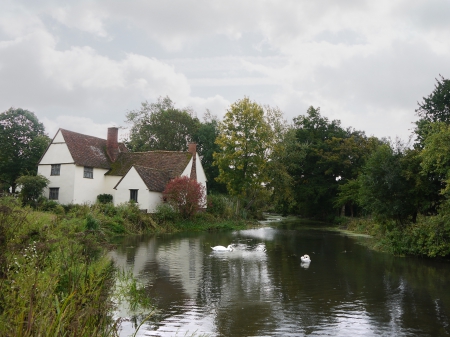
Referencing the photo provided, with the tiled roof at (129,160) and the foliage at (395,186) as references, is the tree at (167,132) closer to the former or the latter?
the tiled roof at (129,160)

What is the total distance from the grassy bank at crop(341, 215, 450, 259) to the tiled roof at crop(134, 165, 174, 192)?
2011cm

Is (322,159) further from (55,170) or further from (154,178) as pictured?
(55,170)

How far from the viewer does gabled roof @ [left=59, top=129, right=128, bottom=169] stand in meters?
39.9

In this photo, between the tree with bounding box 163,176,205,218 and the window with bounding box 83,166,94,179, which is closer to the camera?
the tree with bounding box 163,176,205,218

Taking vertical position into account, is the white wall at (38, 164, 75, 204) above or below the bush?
above

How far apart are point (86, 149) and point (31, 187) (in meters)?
7.52

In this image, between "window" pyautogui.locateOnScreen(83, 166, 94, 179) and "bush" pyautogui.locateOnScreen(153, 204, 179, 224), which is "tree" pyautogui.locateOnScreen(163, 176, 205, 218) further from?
"window" pyautogui.locateOnScreen(83, 166, 94, 179)

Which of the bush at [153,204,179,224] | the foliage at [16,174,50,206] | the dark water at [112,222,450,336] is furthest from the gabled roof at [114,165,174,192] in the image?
the dark water at [112,222,450,336]

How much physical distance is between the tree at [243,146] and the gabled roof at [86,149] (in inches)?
477

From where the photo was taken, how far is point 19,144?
46.9m

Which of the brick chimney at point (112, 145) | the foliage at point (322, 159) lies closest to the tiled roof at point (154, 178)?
the brick chimney at point (112, 145)

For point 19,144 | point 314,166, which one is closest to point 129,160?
point 19,144

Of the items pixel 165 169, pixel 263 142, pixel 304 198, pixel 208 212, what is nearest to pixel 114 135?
pixel 165 169

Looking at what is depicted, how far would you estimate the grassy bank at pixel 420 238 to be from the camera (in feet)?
59.0
